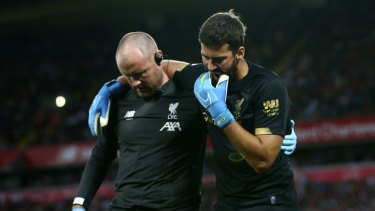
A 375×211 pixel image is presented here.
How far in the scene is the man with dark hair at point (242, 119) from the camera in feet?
10.5

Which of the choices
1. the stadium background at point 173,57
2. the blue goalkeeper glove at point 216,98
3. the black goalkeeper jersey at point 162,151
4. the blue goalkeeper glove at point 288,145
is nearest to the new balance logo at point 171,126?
the black goalkeeper jersey at point 162,151

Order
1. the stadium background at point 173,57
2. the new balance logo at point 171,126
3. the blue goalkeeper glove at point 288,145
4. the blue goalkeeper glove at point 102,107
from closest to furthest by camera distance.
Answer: the blue goalkeeper glove at point 288,145 < the new balance logo at point 171,126 < the blue goalkeeper glove at point 102,107 < the stadium background at point 173,57

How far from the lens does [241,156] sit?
11.1 ft

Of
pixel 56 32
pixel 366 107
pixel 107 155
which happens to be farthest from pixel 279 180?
pixel 56 32

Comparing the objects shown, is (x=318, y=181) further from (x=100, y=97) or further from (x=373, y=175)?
(x=100, y=97)

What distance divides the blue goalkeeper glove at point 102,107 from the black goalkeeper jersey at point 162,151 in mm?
75

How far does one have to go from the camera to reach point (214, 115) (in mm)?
3205

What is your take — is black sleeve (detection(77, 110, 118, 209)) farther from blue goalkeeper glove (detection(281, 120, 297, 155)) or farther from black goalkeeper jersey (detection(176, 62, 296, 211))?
blue goalkeeper glove (detection(281, 120, 297, 155))

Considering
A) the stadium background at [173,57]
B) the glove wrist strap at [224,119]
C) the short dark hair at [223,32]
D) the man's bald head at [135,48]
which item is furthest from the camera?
the stadium background at [173,57]

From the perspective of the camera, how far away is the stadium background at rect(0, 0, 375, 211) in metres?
14.2

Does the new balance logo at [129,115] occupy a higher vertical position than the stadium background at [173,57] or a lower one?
lower

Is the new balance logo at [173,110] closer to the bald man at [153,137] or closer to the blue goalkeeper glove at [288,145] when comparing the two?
the bald man at [153,137]

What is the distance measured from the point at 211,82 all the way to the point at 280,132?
1.44 feet

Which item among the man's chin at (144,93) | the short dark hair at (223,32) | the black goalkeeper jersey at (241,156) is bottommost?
the black goalkeeper jersey at (241,156)
